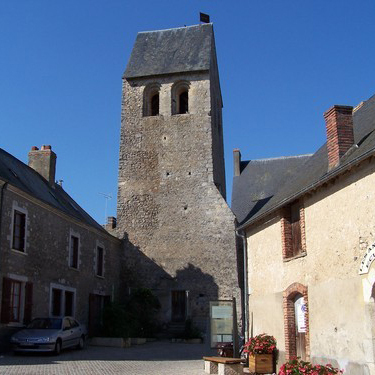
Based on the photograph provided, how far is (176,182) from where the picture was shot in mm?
24953

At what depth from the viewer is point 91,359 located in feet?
45.4

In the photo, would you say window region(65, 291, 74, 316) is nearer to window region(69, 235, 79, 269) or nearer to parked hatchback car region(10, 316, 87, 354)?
window region(69, 235, 79, 269)

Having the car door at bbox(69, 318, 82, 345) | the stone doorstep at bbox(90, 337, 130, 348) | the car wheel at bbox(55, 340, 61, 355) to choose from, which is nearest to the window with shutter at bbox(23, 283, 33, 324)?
the car door at bbox(69, 318, 82, 345)

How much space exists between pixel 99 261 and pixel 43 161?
4731mm

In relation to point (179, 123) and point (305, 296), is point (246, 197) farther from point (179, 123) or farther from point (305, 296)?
point (305, 296)

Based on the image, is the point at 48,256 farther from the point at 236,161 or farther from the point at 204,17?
the point at 204,17

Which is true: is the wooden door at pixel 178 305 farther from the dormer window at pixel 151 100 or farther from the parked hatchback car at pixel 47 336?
the dormer window at pixel 151 100

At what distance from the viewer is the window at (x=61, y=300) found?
18.2 meters

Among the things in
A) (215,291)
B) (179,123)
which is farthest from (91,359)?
(179,123)

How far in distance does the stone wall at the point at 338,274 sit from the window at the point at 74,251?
952cm

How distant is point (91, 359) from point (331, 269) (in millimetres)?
7078

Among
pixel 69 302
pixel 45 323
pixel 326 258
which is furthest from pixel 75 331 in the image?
pixel 326 258

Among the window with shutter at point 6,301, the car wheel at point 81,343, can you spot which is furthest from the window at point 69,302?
the window with shutter at point 6,301

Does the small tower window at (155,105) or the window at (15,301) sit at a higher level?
the small tower window at (155,105)
